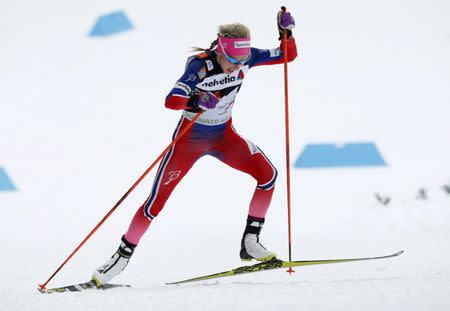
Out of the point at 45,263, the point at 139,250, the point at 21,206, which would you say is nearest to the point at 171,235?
the point at 139,250

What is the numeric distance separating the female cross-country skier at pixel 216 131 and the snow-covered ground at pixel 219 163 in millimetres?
447

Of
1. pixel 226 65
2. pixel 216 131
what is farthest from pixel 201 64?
pixel 216 131

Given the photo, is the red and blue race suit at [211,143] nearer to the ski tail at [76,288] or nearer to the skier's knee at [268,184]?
the skier's knee at [268,184]

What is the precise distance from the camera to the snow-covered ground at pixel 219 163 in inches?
203

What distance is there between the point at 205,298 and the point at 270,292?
430 mm

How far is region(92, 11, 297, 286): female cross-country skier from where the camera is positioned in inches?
187

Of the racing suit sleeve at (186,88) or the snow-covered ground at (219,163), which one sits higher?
the racing suit sleeve at (186,88)

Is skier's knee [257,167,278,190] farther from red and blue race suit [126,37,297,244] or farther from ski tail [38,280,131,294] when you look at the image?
ski tail [38,280,131,294]

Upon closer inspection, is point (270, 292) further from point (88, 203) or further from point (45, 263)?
point (88, 203)

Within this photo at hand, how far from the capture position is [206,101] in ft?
15.1

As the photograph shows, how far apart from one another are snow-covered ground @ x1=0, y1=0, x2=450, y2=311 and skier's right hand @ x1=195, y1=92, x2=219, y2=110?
1.20 m

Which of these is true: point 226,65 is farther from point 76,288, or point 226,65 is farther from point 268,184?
point 76,288

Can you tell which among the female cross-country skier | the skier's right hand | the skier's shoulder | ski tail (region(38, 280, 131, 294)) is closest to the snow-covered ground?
ski tail (region(38, 280, 131, 294))

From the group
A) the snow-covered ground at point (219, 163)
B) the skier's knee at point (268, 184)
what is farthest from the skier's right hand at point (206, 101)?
the snow-covered ground at point (219, 163)
